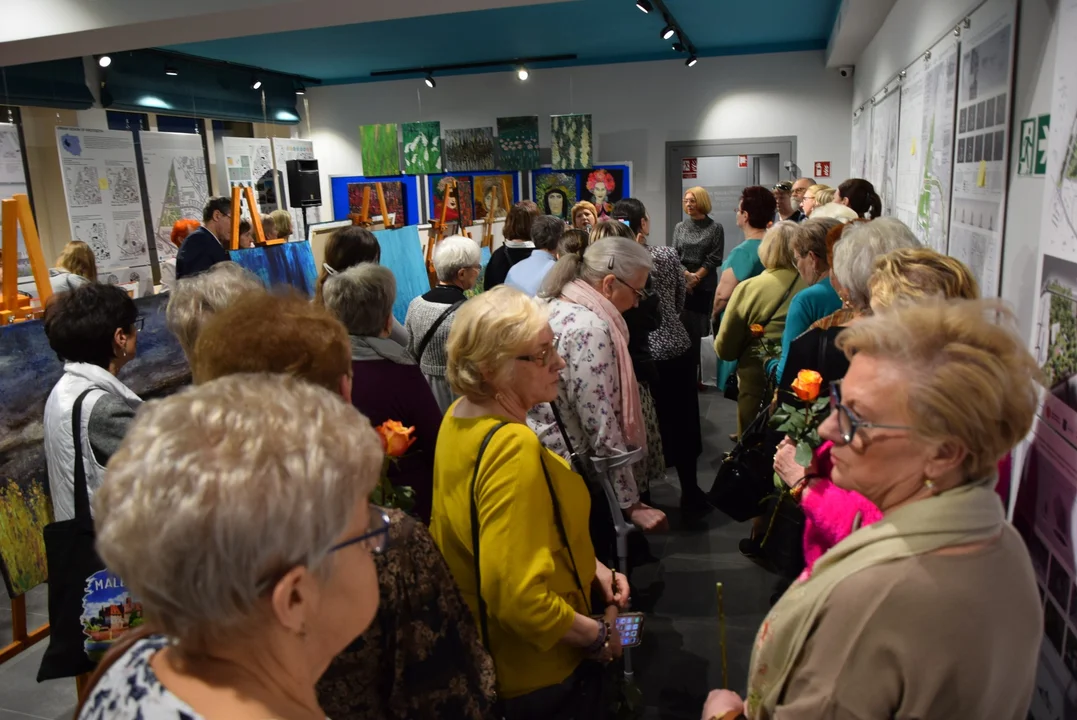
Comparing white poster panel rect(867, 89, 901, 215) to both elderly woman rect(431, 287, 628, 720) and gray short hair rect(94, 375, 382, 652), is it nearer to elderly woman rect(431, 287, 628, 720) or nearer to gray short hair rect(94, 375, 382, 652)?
elderly woman rect(431, 287, 628, 720)

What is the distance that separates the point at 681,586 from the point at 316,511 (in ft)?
10.2

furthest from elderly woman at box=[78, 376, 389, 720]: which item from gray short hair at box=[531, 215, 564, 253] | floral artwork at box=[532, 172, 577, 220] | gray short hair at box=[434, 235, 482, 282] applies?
floral artwork at box=[532, 172, 577, 220]

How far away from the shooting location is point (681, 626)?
3.33m

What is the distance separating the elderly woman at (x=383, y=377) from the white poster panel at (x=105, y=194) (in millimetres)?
5497

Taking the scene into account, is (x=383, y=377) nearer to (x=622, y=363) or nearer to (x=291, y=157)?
(x=622, y=363)

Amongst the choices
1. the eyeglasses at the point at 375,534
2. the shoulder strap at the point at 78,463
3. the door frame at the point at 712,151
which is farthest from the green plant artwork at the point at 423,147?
the eyeglasses at the point at 375,534

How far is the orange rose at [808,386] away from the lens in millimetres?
1957

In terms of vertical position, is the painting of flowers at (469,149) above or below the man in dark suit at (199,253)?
above

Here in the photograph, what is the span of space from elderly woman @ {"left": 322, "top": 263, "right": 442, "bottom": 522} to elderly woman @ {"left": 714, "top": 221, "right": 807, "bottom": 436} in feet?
5.88

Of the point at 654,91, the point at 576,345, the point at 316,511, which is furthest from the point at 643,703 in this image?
the point at 654,91

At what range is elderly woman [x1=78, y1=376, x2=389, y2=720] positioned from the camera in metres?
0.77

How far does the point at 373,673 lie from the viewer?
50.9 inches

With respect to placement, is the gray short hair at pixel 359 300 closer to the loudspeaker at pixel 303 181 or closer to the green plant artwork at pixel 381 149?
the loudspeaker at pixel 303 181

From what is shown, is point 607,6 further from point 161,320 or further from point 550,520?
point 550,520
